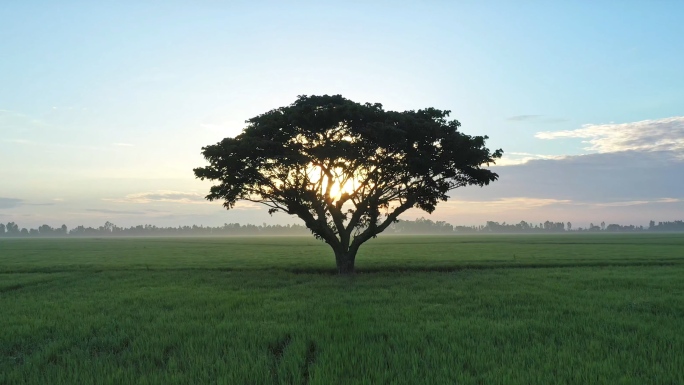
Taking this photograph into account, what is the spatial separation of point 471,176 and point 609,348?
65.8ft

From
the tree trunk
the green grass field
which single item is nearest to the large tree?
the tree trunk

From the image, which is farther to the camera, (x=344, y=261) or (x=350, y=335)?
(x=344, y=261)

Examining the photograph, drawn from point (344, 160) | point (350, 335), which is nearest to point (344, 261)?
point (344, 160)

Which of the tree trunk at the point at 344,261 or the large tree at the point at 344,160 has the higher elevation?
the large tree at the point at 344,160

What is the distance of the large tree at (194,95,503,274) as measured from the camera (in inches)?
1041

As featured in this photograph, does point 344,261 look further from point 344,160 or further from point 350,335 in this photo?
point 350,335

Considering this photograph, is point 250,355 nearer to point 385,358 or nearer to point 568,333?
A: point 385,358

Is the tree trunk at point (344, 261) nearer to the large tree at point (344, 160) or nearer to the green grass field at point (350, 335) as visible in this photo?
the large tree at point (344, 160)

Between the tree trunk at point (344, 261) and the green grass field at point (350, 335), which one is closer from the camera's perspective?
the green grass field at point (350, 335)

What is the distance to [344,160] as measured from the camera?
26922mm

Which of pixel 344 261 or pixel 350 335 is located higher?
pixel 344 261

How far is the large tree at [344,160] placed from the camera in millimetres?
26438

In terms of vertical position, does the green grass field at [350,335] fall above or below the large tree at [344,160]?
below

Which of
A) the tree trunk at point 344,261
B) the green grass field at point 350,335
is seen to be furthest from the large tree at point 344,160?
the green grass field at point 350,335
